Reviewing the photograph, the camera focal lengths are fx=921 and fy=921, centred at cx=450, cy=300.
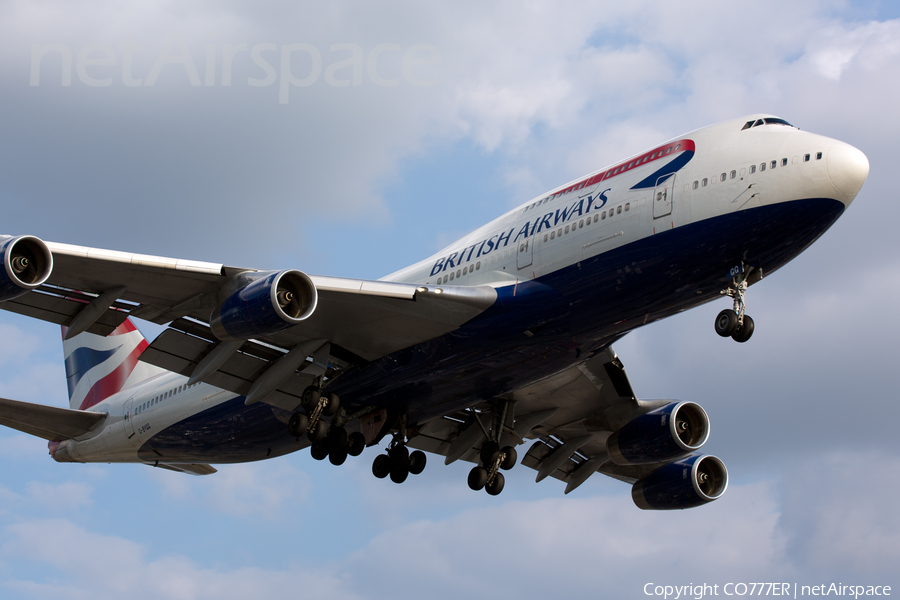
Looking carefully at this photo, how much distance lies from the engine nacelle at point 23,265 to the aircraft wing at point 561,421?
1350cm

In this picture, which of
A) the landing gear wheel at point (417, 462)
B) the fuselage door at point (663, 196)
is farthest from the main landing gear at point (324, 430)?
the fuselage door at point (663, 196)

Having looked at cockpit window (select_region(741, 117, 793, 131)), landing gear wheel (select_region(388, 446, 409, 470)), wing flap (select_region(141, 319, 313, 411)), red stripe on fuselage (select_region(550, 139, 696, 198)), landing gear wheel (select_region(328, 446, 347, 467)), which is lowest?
landing gear wheel (select_region(328, 446, 347, 467))

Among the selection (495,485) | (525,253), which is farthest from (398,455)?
(525,253)

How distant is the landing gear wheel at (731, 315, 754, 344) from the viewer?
64.3 feet

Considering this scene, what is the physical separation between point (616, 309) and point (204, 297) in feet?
31.3

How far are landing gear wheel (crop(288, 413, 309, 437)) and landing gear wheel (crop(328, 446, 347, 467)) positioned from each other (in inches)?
62.4

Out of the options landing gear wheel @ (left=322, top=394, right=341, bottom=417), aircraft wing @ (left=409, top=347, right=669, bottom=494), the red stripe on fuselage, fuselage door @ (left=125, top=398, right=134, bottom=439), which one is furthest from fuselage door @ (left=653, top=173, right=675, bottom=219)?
fuselage door @ (left=125, top=398, right=134, bottom=439)

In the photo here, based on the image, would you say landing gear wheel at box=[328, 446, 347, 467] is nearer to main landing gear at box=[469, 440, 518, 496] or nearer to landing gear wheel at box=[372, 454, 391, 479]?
landing gear wheel at box=[372, 454, 391, 479]

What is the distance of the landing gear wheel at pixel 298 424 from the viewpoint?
2422 centimetres

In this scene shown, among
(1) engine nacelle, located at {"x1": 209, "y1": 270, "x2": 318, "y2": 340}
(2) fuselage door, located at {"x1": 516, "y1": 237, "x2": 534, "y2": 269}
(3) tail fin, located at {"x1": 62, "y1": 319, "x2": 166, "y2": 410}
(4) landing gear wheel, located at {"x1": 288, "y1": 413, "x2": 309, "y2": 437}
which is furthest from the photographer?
(3) tail fin, located at {"x1": 62, "y1": 319, "x2": 166, "y2": 410}

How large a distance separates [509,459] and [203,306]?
10580 mm

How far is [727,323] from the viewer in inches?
770

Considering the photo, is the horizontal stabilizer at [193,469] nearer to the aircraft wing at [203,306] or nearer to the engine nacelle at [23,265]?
the aircraft wing at [203,306]

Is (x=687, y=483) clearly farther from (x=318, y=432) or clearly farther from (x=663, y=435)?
(x=318, y=432)
